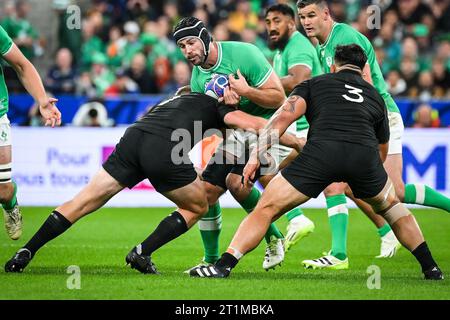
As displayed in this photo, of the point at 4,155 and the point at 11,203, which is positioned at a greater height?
the point at 4,155

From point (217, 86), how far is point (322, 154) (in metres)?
1.36

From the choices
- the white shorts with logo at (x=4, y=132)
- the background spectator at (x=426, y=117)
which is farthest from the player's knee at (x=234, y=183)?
the background spectator at (x=426, y=117)

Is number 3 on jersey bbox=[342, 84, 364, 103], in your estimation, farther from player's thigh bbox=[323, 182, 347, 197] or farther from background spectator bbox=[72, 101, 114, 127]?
background spectator bbox=[72, 101, 114, 127]

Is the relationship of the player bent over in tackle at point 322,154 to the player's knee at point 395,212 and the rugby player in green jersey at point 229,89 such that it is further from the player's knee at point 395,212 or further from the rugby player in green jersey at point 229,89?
the rugby player in green jersey at point 229,89

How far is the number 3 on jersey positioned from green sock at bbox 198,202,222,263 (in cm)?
183

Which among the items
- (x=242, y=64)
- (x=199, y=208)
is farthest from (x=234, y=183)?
(x=242, y=64)

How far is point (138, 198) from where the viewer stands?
15.1m

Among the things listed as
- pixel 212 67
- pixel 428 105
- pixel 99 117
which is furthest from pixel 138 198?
pixel 212 67

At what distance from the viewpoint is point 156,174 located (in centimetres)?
769

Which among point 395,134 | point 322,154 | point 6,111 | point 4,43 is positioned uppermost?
point 4,43

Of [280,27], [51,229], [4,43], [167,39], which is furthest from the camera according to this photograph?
[167,39]

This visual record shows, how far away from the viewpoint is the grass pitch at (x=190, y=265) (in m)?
6.86

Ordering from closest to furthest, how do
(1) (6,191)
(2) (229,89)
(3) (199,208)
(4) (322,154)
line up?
(4) (322,154)
(3) (199,208)
(2) (229,89)
(1) (6,191)

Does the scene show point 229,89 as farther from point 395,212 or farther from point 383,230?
point 383,230
